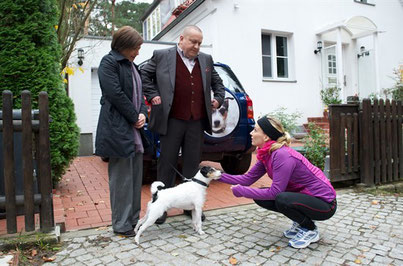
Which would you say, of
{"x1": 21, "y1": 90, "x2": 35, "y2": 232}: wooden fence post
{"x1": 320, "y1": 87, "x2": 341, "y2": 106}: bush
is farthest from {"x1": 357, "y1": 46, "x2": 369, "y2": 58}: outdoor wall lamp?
{"x1": 21, "y1": 90, "x2": 35, "y2": 232}: wooden fence post

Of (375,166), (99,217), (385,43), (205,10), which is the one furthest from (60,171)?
(385,43)

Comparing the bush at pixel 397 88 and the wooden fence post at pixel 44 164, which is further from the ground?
the bush at pixel 397 88

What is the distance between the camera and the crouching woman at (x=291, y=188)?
2693 mm

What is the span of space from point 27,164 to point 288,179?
7.20 feet

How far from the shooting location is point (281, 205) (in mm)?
2762

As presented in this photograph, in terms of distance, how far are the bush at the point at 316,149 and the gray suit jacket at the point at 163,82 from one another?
254cm

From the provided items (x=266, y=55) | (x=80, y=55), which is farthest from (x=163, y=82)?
(x=266, y=55)

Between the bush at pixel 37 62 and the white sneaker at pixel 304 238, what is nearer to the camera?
the white sneaker at pixel 304 238

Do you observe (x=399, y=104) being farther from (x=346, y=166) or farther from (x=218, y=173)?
(x=218, y=173)

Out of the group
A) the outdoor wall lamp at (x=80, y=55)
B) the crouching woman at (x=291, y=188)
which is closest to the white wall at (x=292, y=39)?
the outdoor wall lamp at (x=80, y=55)

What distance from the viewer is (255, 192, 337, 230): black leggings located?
2734 mm

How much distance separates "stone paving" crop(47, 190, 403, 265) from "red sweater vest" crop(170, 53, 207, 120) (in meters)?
1.14

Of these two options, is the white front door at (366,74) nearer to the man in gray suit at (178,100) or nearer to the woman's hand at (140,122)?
the man in gray suit at (178,100)

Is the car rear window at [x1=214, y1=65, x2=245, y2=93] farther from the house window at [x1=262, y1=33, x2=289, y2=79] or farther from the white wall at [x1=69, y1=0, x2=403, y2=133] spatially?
the house window at [x1=262, y1=33, x2=289, y2=79]
